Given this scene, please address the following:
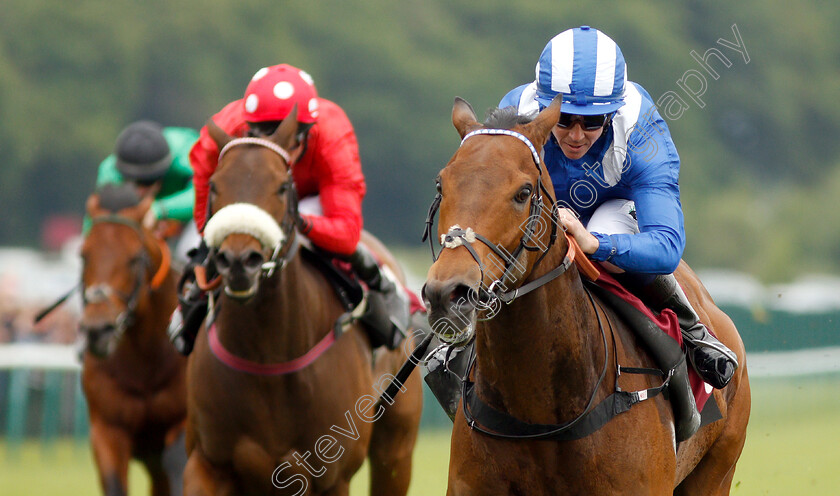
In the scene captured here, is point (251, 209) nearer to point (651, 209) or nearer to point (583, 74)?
point (583, 74)

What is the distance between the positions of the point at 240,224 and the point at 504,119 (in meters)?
1.43

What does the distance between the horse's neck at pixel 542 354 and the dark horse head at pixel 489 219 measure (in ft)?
0.55

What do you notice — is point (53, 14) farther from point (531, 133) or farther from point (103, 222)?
point (531, 133)

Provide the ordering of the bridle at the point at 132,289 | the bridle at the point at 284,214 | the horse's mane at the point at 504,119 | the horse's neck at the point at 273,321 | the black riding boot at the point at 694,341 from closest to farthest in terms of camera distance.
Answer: the horse's mane at the point at 504,119, the black riding boot at the point at 694,341, the bridle at the point at 284,214, the horse's neck at the point at 273,321, the bridle at the point at 132,289

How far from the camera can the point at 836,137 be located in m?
41.7

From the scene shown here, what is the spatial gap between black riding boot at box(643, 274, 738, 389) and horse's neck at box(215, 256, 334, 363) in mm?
1676

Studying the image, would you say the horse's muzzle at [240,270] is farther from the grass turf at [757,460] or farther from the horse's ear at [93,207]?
the grass turf at [757,460]

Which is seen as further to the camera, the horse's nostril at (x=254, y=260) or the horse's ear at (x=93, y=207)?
the horse's ear at (x=93, y=207)

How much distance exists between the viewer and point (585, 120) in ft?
13.8

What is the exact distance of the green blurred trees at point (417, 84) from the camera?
32.4 metres

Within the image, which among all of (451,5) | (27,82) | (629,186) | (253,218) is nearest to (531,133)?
(629,186)

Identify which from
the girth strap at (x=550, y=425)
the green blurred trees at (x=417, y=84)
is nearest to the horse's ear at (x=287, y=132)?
the girth strap at (x=550, y=425)

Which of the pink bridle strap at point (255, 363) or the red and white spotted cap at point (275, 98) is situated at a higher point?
the red and white spotted cap at point (275, 98)

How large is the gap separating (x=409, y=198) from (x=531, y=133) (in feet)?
106
